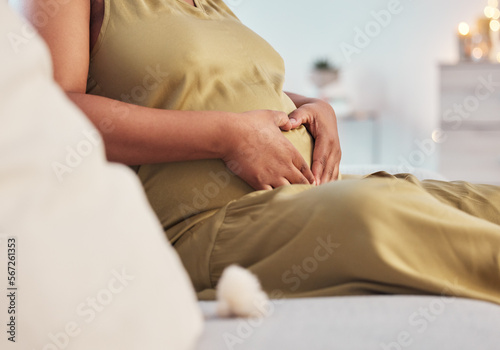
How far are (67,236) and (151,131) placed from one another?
16.4 inches

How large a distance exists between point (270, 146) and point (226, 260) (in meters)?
0.23

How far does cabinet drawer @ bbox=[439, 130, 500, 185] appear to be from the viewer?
124 inches

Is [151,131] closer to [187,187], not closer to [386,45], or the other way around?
[187,187]

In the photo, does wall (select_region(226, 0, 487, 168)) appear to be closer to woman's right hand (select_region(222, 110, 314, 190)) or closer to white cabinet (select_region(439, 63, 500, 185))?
white cabinet (select_region(439, 63, 500, 185))

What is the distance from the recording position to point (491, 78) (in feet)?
10.3

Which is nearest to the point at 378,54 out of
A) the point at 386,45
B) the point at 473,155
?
the point at 386,45

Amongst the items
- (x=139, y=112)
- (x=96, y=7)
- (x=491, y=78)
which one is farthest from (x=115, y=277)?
(x=491, y=78)

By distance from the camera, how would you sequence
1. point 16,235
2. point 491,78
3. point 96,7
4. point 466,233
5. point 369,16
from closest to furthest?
point 16,235 → point 466,233 → point 96,7 → point 491,78 → point 369,16

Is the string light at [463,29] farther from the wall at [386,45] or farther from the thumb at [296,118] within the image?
the thumb at [296,118]

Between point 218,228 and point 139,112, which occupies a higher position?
Answer: point 139,112

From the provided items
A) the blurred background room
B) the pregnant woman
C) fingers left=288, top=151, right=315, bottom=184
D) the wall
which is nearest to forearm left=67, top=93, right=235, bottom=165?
the pregnant woman

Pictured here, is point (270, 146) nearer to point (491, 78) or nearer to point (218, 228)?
point (218, 228)

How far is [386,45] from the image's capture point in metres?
3.73

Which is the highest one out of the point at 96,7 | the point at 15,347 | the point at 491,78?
the point at 96,7
